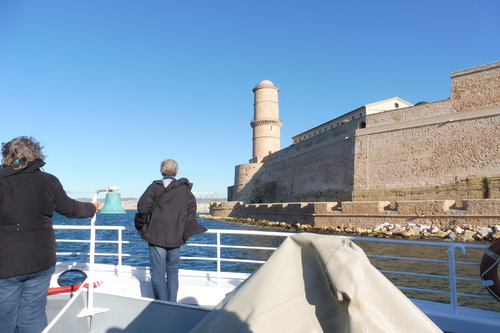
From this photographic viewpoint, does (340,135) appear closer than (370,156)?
No

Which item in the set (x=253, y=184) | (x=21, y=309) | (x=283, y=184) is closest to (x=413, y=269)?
(x=21, y=309)

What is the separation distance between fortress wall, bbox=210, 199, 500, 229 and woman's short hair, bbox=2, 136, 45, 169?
16.8m

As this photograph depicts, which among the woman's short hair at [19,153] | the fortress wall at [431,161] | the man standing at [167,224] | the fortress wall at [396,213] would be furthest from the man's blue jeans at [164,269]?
the fortress wall at [431,161]

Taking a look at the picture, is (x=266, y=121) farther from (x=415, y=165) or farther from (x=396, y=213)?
(x=396, y=213)

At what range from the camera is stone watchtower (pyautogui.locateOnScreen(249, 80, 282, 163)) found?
3772 cm

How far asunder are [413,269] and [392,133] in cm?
1394

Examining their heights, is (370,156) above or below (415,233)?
above

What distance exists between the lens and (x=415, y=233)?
16000 millimetres

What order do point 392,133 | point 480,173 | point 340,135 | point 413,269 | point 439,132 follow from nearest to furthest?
point 413,269 → point 480,173 → point 439,132 → point 392,133 → point 340,135

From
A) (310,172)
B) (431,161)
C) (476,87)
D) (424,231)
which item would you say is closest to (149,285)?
(424,231)

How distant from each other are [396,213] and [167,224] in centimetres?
1680

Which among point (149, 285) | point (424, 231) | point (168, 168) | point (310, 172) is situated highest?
point (310, 172)

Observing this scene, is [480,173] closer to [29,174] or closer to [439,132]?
→ [439,132]

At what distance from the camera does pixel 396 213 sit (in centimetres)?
1783
